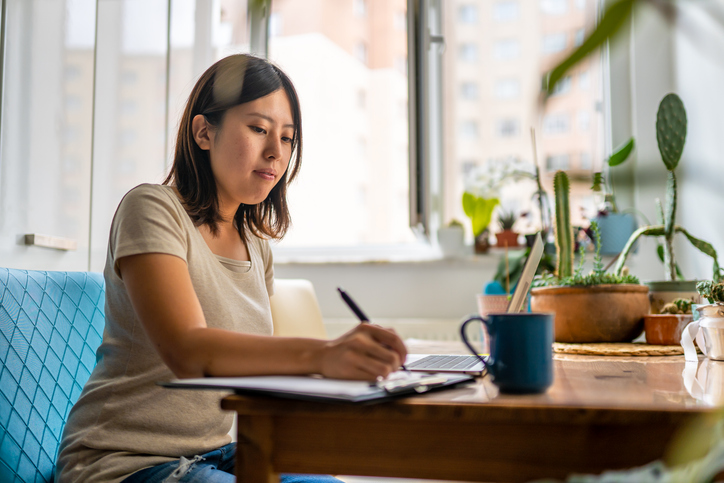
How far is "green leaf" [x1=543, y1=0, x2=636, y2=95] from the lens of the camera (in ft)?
0.61

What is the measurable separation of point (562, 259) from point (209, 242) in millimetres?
846

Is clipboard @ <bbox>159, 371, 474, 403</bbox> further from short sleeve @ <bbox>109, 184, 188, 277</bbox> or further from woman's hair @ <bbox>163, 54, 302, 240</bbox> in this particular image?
woman's hair @ <bbox>163, 54, 302, 240</bbox>

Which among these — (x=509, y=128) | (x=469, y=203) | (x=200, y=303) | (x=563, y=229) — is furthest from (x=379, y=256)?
(x=200, y=303)

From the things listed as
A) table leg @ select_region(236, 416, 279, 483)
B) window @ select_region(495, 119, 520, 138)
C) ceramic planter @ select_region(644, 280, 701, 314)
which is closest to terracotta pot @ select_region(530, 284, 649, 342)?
ceramic planter @ select_region(644, 280, 701, 314)

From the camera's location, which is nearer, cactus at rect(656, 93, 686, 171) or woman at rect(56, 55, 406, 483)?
woman at rect(56, 55, 406, 483)

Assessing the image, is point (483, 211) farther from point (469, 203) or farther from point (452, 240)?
point (452, 240)

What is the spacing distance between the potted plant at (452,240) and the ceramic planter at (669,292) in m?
1.03

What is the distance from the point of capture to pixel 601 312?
3.80 ft

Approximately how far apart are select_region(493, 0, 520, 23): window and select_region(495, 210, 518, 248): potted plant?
0.88 metres

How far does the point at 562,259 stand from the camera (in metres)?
1.39

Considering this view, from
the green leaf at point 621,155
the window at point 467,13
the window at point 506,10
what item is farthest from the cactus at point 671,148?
the window at point 467,13

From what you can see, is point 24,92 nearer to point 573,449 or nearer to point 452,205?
point 573,449

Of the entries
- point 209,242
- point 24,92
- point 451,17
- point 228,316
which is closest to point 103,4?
point 24,92

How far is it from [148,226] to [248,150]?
311mm
